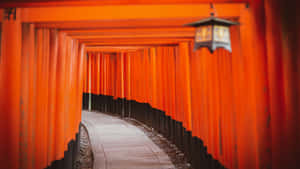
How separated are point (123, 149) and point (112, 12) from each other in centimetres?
434

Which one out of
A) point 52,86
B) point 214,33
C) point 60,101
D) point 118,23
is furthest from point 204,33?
point 60,101

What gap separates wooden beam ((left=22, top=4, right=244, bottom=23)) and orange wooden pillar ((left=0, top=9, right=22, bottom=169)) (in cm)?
38

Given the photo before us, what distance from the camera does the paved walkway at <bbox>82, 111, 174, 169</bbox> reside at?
5398 millimetres

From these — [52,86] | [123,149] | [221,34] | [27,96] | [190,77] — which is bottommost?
[123,149]

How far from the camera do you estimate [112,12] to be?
3473 millimetres

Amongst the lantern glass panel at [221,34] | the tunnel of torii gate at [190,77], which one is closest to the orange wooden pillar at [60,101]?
the tunnel of torii gate at [190,77]

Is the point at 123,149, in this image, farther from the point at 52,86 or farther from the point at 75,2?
the point at 75,2

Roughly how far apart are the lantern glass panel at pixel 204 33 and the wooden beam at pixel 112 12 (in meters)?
1.08

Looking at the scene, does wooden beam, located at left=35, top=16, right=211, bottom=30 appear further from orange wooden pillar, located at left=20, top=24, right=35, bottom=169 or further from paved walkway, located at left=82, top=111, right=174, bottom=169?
paved walkway, located at left=82, top=111, right=174, bottom=169

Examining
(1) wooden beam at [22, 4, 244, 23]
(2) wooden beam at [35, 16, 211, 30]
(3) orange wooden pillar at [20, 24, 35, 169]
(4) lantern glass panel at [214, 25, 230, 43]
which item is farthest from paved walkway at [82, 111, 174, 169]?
(4) lantern glass panel at [214, 25, 230, 43]

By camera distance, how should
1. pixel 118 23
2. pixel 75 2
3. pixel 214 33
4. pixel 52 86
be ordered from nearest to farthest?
1. pixel 214 33
2. pixel 75 2
3. pixel 118 23
4. pixel 52 86

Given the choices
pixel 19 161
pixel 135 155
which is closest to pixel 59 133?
pixel 19 161

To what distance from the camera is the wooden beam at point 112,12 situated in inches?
133

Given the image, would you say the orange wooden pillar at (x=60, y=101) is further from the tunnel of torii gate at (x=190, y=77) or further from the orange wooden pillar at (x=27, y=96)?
the orange wooden pillar at (x=27, y=96)
